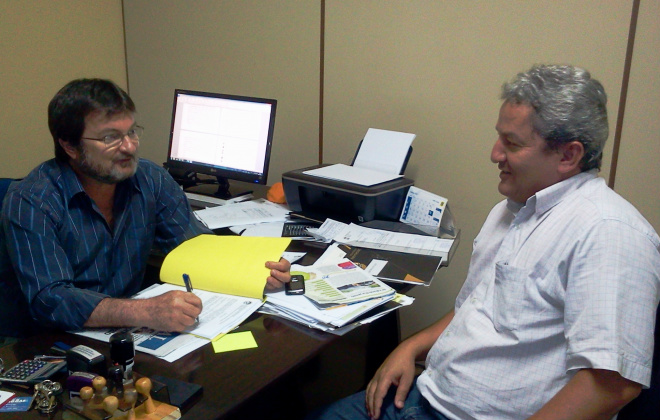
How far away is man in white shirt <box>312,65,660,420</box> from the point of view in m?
1.00

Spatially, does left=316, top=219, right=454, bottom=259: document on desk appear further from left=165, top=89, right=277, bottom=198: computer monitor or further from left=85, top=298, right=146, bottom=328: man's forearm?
left=85, top=298, right=146, bottom=328: man's forearm

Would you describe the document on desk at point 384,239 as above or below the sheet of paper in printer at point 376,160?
below

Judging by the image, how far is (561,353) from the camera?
3.64 feet

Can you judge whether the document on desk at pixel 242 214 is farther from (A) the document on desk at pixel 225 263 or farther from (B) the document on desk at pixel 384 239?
(A) the document on desk at pixel 225 263

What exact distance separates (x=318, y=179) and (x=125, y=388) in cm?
121

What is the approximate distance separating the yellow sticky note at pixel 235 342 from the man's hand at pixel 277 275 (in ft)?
0.66

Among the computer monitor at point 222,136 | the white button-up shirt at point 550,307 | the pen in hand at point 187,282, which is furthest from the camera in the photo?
the computer monitor at point 222,136

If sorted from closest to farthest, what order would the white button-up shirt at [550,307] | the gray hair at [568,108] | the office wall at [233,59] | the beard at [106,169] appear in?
the white button-up shirt at [550,307] → the gray hair at [568,108] → the beard at [106,169] → the office wall at [233,59]

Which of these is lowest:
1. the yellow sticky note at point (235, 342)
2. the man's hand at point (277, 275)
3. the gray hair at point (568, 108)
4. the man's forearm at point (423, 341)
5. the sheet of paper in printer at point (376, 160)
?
the man's forearm at point (423, 341)

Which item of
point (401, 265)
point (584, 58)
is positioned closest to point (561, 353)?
point (401, 265)

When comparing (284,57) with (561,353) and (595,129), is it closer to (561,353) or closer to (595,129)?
(595,129)

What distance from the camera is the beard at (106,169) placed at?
4.96ft

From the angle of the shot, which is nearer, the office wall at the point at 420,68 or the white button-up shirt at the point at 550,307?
the white button-up shirt at the point at 550,307

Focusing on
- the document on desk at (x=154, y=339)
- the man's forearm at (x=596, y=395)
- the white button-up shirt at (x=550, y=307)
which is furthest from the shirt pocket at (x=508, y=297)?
the document on desk at (x=154, y=339)
